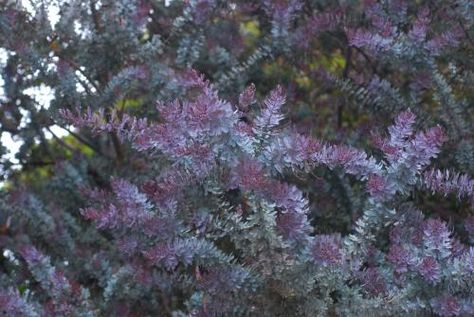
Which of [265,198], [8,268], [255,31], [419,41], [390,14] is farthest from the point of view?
[255,31]

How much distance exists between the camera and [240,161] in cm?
224

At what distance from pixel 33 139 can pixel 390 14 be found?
1695 mm

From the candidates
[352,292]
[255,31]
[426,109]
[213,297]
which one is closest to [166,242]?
[213,297]

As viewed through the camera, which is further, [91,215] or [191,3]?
[191,3]

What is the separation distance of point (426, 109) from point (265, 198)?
1.41 m

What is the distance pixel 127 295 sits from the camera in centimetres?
311

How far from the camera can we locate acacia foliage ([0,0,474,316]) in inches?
91.0

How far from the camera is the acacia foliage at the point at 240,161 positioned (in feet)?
7.58

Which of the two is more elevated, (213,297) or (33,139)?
(33,139)

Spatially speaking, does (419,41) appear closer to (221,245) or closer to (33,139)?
(221,245)

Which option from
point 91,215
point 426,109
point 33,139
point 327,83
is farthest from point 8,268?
point 426,109

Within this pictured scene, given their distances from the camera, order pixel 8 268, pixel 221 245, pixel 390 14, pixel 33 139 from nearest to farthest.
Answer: pixel 221 245 < pixel 390 14 < pixel 8 268 < pixel 33 139

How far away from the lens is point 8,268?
350 centimetres

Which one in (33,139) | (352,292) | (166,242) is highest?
(33,139)
